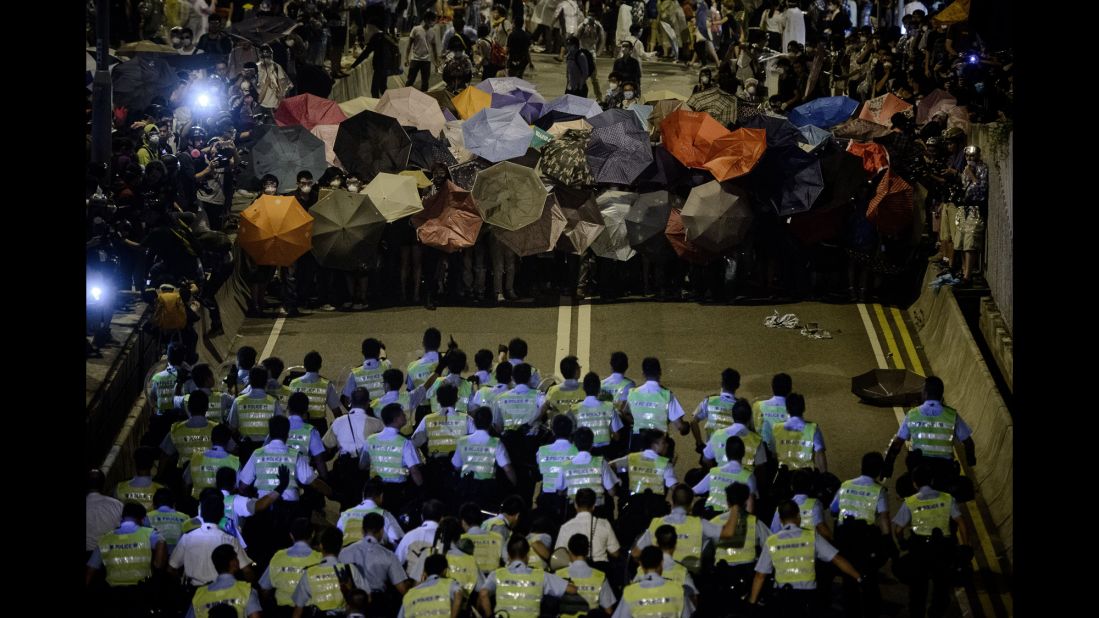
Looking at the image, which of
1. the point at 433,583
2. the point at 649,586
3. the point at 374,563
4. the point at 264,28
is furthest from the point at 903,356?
the point at 264,28

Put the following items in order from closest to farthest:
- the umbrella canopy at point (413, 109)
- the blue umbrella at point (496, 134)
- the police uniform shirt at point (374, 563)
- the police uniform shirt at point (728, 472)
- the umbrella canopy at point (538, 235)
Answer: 1. the police uniform shirt at point (374, 563)
2. the police uniform shirt at point (728, 472)
3. the umbrella canopy at point (538, 235)
4. the blue umbrella at point (496, 134)
5. the umbrella canopy at point (413, 109)

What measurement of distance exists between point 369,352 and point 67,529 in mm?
5817

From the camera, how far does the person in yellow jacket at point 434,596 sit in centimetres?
1315

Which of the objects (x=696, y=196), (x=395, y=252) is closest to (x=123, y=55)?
(x=395, y=252)

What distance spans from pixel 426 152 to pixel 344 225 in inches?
74.2

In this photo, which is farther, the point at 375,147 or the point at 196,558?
the point at 375,147

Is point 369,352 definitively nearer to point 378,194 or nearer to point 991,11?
point 378,194

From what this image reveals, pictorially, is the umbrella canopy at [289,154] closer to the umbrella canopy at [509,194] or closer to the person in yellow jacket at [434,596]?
the umbrella canopy at [509,194]

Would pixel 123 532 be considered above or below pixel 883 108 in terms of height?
below

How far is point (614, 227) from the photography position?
74.4ft

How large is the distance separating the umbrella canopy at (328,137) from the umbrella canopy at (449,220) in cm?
167

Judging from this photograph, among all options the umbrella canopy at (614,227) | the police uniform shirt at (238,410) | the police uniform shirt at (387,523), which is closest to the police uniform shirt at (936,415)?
the police uniform shirt at (387,523)

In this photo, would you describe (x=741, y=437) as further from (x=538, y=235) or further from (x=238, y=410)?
(x=538, y=235)

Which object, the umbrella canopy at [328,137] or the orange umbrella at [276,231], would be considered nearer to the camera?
the orange umbrella at [276,231]
